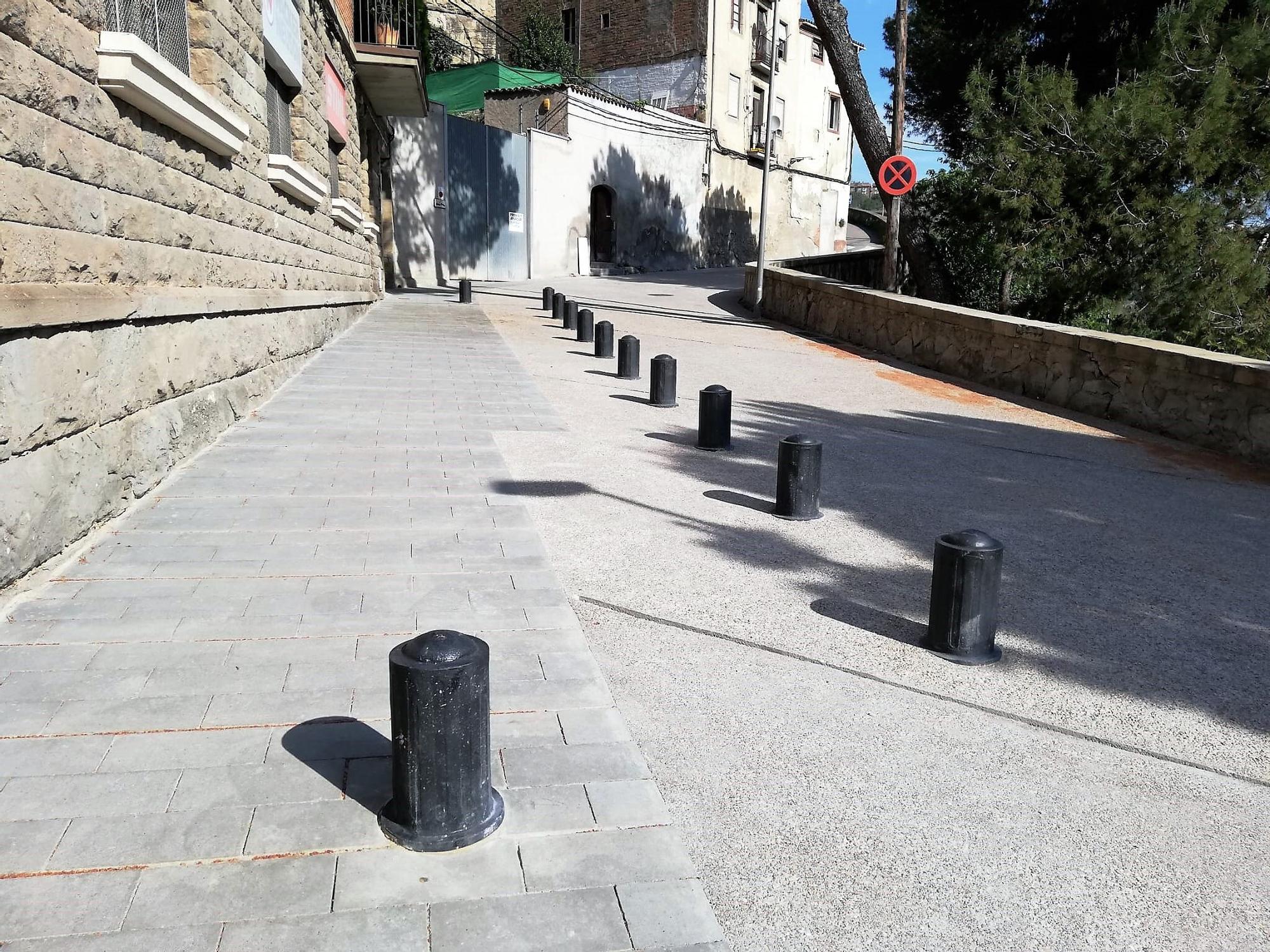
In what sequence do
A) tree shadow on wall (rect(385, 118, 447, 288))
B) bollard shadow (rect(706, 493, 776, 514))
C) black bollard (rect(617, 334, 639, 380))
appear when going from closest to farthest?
bollard shadow (rect(706, 493, 776, 514)) < black bollard (rect(617, 334, 639, 380)) < tree shadow on wall (rect(385, 118, 447, 288))

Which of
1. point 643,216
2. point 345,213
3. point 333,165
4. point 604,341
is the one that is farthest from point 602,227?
point 604,341

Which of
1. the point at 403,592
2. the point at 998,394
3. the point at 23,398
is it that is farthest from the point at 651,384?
the point at 23,398

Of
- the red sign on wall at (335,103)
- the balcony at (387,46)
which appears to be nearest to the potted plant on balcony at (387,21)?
the balcony at (387,46)

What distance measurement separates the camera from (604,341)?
13039 millimetres

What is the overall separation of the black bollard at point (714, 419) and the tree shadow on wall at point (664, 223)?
24.8 m

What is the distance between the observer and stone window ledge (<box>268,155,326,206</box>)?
8.70 metres

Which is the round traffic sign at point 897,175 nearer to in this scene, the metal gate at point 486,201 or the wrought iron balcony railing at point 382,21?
the wrought iron balcony railing at point 382,21

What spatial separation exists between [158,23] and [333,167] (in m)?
7.57

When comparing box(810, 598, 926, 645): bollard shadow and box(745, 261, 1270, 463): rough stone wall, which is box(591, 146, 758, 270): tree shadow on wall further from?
box(810, 598, 926, 645): bollard shadow

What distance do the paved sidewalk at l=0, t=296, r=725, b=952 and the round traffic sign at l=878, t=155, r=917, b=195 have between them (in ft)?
41.5

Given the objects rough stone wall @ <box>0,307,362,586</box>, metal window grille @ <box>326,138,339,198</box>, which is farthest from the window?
rough stone wall @ <box>0,307,362,586</box>

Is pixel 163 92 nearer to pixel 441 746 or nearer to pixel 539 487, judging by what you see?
pixel 539 487

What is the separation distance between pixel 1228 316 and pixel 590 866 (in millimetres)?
14058

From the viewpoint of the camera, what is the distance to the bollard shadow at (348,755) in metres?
2.71
